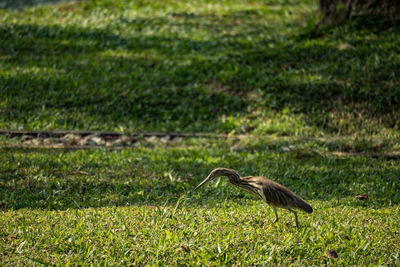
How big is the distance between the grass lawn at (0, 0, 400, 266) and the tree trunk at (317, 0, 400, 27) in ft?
1.27

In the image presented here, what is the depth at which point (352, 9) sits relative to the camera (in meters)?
13.2

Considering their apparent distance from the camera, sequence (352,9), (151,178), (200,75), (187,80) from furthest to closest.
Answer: (352,9), (200,75), (187,80), (151,178)

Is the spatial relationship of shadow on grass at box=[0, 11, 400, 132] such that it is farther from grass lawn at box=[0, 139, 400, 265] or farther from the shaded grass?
grass lawn at box=[0, 139, 400, 265]

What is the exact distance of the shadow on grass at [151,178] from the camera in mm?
6523

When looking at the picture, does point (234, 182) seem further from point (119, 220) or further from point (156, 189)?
point (156, 189)

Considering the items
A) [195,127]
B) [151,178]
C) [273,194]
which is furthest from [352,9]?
[273,194]

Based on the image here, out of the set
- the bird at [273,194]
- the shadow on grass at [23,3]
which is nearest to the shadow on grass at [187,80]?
the shadow on grass at [23,3]

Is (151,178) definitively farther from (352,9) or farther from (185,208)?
(352,9)

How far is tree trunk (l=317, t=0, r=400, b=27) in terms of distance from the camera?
12883 millimetres

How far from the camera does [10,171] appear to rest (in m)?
7.47

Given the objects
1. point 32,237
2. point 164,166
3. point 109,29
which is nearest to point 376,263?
point 32,237

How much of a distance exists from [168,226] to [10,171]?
3423 mm

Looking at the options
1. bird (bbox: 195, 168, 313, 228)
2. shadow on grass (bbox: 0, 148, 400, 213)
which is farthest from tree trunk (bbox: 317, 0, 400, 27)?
bird (bbox: 195, 168, 313, 228)

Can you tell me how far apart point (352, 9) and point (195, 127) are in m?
5.84
